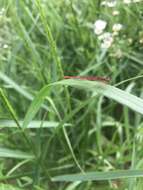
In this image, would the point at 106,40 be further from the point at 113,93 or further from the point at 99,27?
the point at 113,93

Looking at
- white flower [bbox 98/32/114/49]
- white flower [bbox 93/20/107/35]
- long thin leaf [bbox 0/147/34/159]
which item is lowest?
long thin leaf [bbox 0/147/34/159]

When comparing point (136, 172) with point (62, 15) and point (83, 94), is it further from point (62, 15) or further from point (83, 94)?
point (62, 15)

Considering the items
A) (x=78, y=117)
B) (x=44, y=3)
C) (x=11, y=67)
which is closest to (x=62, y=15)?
(x=44, y=3)

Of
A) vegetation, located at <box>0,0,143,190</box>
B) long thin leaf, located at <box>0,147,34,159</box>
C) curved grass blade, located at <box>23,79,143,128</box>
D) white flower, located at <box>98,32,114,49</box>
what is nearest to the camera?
curved grass blade, located at <box>23,79,143,128</box>

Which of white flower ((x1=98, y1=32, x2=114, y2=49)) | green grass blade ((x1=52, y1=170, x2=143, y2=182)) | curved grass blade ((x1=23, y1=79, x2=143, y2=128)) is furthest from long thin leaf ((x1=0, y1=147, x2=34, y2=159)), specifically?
white flower ((x1=98, y1=32, x2=114, y2=49))

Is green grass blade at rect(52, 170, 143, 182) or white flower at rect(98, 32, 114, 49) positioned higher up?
white flower at rect(98, 32, 114, 49)

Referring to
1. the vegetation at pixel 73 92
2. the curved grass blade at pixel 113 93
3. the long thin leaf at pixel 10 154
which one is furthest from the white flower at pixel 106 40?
the curved grass blade at pixel 113 93

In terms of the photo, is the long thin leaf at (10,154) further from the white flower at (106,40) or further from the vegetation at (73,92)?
the white flower at (106,40)

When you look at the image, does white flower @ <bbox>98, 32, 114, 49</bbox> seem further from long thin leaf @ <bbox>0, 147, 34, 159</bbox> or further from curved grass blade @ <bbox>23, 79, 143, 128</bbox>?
curved grass blade @ <bbox>23, 79, 143, 128</bbox>

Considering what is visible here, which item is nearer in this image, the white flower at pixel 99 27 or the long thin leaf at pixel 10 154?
the long thin leaf at pixel 10 154
